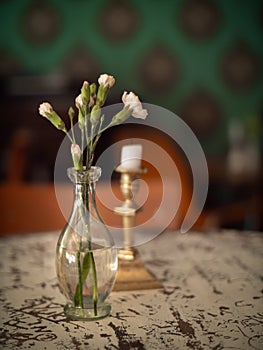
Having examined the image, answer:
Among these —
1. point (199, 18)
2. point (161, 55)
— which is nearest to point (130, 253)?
point (161, 55)

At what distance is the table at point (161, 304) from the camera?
3.01 ft

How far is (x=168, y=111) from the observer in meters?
4.14

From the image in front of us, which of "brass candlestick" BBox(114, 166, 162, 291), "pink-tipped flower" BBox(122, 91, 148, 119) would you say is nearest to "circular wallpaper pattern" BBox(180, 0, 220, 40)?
"brass candlestick" BBox(114, 166, 162, 291)

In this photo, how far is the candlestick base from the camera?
3.76 feet

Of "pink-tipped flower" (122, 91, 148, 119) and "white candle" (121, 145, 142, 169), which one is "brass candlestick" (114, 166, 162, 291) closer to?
"white candle" (121, 145, 142, 169)

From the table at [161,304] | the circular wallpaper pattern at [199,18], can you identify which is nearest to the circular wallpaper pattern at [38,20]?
the circular wallpaper pattern at [199,18]

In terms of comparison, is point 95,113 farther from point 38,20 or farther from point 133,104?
point 38,20

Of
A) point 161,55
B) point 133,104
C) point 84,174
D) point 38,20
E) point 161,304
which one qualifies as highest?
point 38,20

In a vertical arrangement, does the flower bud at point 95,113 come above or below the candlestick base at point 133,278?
above

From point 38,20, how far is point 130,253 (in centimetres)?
302

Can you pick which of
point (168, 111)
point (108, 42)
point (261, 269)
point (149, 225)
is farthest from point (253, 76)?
point (261, 269)

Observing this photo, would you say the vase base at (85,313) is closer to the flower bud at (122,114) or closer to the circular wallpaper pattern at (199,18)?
the flower bud at (122,114)

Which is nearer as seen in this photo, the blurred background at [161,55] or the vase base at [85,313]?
the vase base at [85,313]

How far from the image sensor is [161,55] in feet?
13.3
